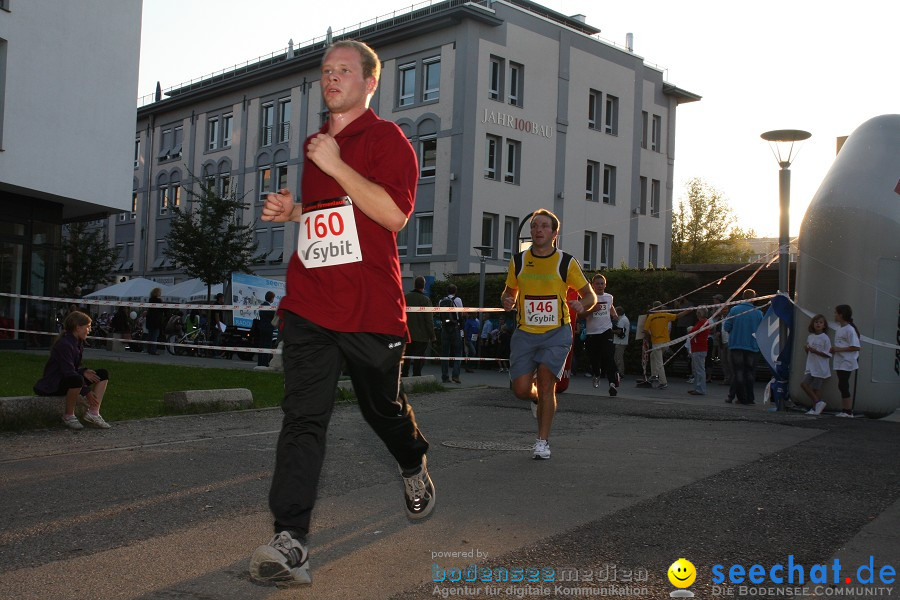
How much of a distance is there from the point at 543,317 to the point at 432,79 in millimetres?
33017

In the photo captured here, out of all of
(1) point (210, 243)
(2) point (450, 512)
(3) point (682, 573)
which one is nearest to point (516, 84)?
(1) point (210, 243)

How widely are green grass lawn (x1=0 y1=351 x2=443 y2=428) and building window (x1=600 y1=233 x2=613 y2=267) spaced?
26.7 m

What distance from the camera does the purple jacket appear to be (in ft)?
28.5

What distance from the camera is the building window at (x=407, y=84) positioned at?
39.9 meters

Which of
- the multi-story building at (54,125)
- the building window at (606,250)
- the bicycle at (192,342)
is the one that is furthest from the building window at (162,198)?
the multi-story building at (54,125)

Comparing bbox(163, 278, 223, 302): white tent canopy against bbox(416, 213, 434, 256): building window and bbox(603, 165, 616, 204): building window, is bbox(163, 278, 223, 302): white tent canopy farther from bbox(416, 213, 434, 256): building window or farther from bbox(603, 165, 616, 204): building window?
bbox(603, 165, 616, 204): building window

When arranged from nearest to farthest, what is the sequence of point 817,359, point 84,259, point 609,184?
point 817,359 < point 609,184 < point 84,259

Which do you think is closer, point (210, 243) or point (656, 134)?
point (210, 243)

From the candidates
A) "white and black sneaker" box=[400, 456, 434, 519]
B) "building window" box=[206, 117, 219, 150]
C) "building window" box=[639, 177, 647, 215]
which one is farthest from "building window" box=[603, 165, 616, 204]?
"white and black sneaker" box=[400, 456, 434, 519]

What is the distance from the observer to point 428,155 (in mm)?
39031

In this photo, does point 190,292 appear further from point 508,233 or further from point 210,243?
point 508,233

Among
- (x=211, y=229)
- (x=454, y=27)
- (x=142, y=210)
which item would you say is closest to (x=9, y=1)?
(x=211, y=229)

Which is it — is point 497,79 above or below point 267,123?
above

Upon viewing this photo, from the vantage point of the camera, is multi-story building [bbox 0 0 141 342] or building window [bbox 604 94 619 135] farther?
building window [bbox 604 94 619 135]
